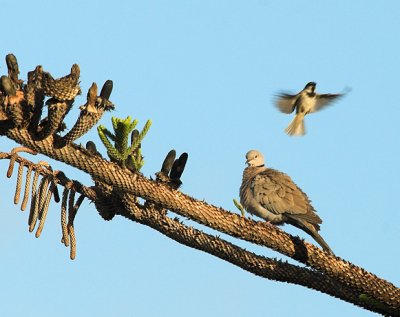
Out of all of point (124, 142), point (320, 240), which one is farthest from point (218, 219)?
point (320, 240)

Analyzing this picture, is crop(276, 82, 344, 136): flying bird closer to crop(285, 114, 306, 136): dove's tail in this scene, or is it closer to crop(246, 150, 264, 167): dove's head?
crop(285, 114, 306, 136): dove's tail

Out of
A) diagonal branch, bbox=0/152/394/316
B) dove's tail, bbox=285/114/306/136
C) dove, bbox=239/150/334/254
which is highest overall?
dove's tail, bbox=285/114/306/136

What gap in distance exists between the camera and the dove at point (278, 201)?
12773 mm

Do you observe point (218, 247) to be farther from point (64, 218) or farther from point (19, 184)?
point (19, 184)

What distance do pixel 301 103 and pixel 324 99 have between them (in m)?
0.46

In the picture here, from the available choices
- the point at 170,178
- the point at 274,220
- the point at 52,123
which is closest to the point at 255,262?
the point at 170,178

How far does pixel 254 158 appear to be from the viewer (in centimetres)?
1498

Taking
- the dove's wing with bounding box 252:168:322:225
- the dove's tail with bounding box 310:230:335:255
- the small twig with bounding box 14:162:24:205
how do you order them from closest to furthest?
the small twig with bounding box 14:162:24:205
the dove's tail with bounding box 310:230:335:255
the dove's wing with bounding box 252:168:322:225

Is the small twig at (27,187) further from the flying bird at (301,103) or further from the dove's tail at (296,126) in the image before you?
the dove's tail at (296,126)

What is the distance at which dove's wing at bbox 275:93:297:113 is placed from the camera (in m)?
17.3

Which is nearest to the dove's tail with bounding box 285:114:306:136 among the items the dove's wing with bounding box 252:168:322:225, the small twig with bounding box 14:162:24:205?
the dove's wing with bounding box 252:168:322:225

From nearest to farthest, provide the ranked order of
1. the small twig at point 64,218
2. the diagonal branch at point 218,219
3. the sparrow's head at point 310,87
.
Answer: the diagonal branch at point 218,219 < the small twig at point 64,218 < the sparrow's head at point 310,87

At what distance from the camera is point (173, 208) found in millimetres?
7395

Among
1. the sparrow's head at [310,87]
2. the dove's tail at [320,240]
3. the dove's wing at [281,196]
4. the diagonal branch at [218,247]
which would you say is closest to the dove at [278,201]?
the dove's wing at [281,196]
